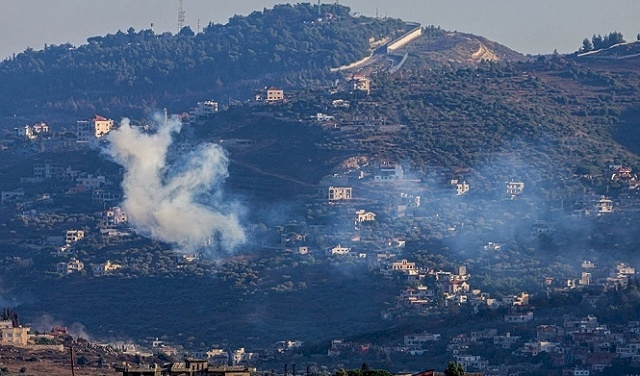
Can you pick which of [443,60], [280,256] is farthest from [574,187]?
[443,60]

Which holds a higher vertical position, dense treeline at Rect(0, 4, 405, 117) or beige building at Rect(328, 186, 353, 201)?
dense treeline at Rect(0, 4, 405, 117)

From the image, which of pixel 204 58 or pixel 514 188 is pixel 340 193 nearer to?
pixel 514 188

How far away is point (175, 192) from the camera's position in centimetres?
10562

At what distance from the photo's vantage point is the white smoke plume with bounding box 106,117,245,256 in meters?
101

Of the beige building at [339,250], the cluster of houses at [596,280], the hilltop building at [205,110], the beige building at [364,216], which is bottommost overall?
the cluster of houses at [596,280]

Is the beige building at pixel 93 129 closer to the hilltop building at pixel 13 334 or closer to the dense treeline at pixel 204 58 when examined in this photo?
the dense treeline at pixel 204 58

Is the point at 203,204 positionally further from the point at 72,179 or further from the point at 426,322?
the point at 426,322

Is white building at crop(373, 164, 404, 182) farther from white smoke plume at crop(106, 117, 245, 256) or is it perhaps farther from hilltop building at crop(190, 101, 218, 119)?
hilltop building at crop(190, 101, 218, 119)

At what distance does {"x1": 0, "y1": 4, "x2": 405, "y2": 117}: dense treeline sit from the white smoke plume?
105 feet

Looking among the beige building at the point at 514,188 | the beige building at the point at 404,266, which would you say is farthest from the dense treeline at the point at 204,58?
the beige building at the point at 404,266

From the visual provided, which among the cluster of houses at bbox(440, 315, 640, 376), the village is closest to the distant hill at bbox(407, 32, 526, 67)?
the village

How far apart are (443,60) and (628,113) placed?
24.5m

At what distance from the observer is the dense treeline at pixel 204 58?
493 feet

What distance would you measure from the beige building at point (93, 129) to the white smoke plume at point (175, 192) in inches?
154
